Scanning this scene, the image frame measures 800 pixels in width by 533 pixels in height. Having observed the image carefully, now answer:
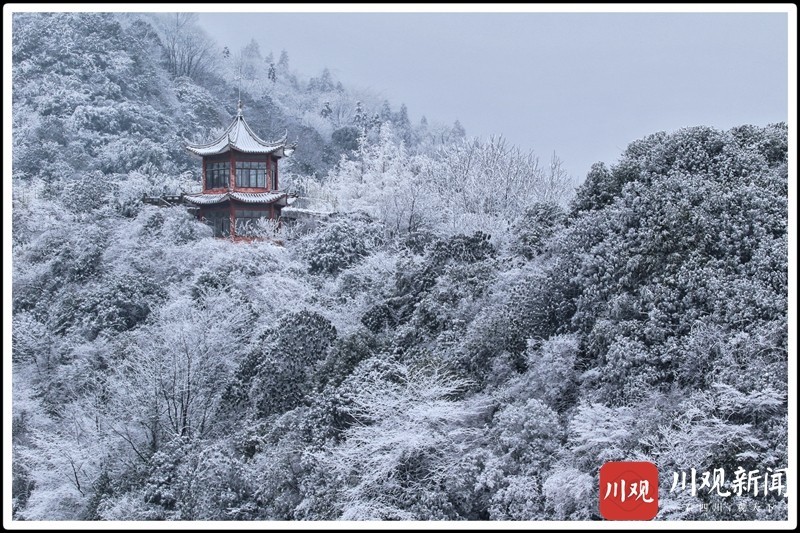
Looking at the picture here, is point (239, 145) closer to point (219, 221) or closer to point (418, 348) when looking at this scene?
point (219, 221)

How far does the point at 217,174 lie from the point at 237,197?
7.38 ft

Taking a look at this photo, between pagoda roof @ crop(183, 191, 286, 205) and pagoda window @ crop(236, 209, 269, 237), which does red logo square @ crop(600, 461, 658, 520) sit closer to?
pagoda window @ crop(236, 209, 269, 237)

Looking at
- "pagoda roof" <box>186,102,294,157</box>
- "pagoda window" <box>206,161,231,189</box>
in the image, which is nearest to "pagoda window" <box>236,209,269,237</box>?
"pagoda window" <box>206,161,231,189</box>

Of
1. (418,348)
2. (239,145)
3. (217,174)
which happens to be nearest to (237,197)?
(217,174)

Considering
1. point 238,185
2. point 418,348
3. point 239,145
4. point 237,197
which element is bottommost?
point 418,348

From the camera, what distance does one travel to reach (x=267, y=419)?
22.3m

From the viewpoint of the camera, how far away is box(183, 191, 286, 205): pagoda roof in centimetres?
3553

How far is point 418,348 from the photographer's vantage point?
72.3ft

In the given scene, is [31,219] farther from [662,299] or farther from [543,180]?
[662,299]

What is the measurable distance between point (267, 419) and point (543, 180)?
20.3 m

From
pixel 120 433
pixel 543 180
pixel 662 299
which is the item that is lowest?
pixel 120 433

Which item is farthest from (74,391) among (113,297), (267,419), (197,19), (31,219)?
(197,19)

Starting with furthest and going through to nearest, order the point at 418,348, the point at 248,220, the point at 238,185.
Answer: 1. the point at 238,185
2. the point at 248,220
3. the point at 418,348

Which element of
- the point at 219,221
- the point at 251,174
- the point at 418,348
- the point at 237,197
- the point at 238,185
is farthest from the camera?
the point at 251,174
